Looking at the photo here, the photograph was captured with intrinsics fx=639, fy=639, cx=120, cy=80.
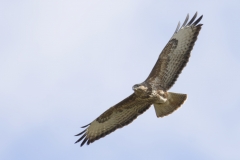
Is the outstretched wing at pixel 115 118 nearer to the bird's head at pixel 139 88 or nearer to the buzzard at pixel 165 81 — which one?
the buzzard at pixel 165 81

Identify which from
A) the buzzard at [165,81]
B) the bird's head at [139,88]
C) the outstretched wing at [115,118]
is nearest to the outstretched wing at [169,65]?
the buzzard at [165,81]

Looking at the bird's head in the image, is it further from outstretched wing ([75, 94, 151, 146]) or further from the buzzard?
outstretched wing ([75, 94, 151, 146])

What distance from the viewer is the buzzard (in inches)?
555

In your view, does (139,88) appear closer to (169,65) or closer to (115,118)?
(169,65)

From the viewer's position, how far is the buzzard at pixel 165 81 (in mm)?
14086

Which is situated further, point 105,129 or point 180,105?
point 105,129

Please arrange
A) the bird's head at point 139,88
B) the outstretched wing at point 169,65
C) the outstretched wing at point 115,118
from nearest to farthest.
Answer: the bird's head at point 139,88 < the outstretched wing at point 169,65 < the outstretched wing at point 115,118

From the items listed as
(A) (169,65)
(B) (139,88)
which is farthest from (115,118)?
(A) (169,65)

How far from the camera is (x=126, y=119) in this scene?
49.3ft

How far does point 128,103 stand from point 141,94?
68cm

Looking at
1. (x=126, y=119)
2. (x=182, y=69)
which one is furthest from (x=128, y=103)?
(x=182, y=69)

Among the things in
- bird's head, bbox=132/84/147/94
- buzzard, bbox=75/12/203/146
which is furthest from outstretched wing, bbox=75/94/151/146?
bird's head, bbox=132/84/147/94

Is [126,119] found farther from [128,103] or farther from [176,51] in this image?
[176,51]

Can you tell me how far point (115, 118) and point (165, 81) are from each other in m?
1.62
